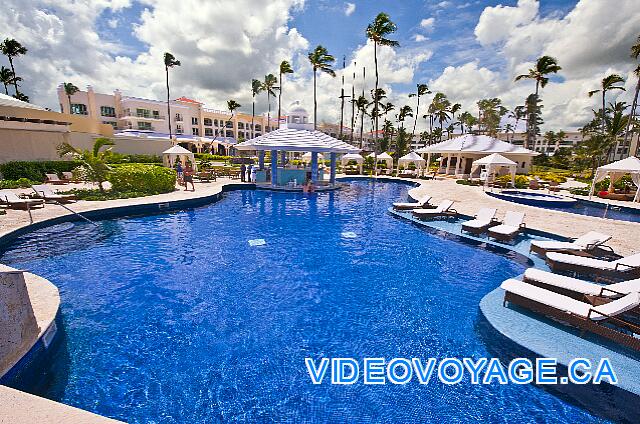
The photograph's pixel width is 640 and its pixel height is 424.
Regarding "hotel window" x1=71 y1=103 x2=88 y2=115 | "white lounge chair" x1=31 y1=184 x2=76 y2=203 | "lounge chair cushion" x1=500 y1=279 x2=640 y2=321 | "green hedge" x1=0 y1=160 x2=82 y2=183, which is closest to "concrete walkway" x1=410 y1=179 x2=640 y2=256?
"lounge chair cushion" x1=500 y1=279 x2=640 y2=321

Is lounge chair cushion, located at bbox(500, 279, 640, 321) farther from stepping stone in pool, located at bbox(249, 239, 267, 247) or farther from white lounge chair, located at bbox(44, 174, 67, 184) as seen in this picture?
white lounge chair, located at bbox(44, 174, 67, 184)

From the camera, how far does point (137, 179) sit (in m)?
16.6

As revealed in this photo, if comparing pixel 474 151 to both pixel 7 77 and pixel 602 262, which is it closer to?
pixel 602 262

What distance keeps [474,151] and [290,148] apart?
22.1 m

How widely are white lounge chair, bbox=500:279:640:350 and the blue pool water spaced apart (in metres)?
1.05

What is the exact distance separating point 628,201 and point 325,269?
910 inches

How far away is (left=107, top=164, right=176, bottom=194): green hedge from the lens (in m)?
16.3

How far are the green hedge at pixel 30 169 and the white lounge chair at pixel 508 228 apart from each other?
2212 centimetres

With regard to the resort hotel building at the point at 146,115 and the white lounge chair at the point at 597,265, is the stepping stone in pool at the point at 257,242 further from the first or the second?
the resort hotel building at the point at 146,115

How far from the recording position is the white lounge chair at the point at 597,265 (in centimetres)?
709

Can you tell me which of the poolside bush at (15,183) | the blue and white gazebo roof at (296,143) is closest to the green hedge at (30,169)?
the poolside bush at (15,183)

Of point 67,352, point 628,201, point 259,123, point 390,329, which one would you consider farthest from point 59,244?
point 259,123

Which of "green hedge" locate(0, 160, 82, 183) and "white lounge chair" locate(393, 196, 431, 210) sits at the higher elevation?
"green hedge" locate(0, 160, 82, 183)

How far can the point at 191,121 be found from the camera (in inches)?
2280
